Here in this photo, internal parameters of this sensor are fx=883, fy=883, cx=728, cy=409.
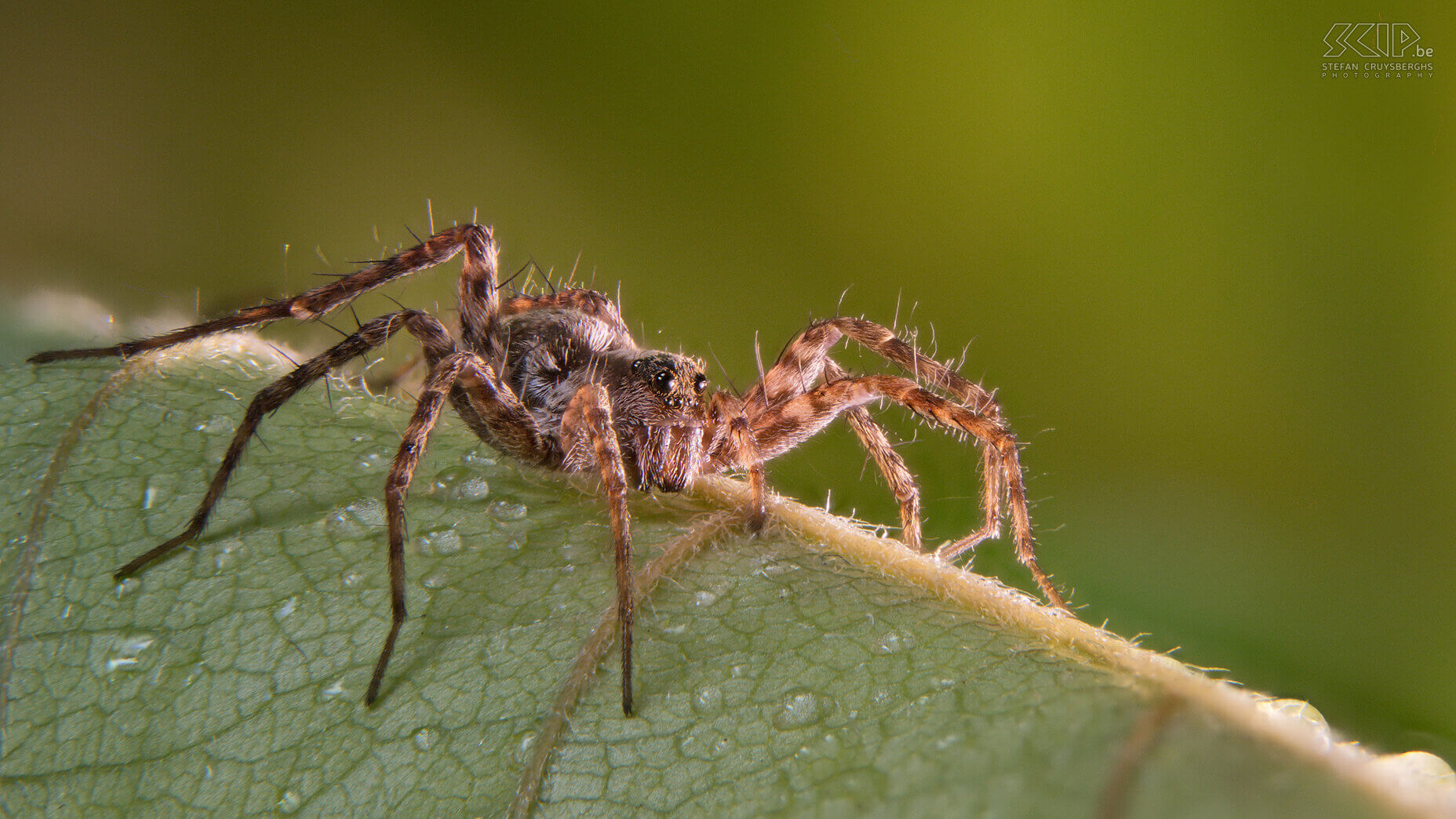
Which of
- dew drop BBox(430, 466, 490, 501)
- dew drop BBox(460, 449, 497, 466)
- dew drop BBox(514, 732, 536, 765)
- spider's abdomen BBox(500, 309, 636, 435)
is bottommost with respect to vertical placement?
dew drop BBox(514, 732, 536, 765)

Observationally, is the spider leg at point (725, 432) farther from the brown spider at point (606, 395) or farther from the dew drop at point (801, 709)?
the dew drop at point (801, 709)

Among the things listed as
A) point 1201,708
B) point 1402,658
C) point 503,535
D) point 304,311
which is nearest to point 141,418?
Answer: point 304,311

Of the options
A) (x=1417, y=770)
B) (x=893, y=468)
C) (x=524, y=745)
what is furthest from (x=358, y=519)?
(x=1417, y=770)

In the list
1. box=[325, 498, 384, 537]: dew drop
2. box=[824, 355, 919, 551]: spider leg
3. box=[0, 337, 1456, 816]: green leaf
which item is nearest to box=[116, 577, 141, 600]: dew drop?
box=[0, 337, 1456, 816]: green leaf

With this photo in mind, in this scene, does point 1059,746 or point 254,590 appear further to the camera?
point 254,590

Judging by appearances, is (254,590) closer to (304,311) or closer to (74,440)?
(74,440)

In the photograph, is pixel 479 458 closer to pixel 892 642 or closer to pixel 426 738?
pixel 426 738

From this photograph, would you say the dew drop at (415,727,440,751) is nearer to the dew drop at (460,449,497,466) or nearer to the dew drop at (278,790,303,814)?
the dew drop at (278,790,303,814)
